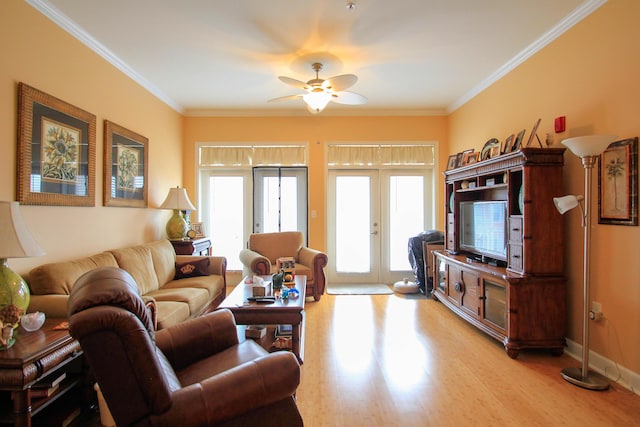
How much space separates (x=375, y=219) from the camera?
216 inches

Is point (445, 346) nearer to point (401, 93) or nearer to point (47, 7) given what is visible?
point (401, 93)

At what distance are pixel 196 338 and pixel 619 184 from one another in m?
3.04

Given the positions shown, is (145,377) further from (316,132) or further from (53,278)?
(316,132)

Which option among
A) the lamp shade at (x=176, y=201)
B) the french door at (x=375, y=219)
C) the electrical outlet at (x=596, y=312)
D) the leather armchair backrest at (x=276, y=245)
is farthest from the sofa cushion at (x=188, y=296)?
the electrical outlet at (x=596, y=312)

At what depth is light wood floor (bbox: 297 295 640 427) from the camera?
6.59ft

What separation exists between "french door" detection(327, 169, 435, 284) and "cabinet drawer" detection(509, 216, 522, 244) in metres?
2.48

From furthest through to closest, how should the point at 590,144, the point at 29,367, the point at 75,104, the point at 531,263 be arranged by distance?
1. the point at 75,104
2. the point at 531,263
3. the point at 590,144
4. the point at 29,367

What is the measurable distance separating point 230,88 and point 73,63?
1.77 meters

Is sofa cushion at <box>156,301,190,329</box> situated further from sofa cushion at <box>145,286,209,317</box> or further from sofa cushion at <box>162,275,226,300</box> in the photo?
sofa cushion at <box>162,275,226,300</box>

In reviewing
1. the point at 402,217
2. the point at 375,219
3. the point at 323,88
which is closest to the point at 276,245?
the point at 375,219

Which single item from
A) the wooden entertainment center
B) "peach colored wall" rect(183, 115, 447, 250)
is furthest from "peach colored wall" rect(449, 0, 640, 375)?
"peach colored wall" rect(183, 115, 447, 250)

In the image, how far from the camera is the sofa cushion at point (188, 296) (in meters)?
3.01

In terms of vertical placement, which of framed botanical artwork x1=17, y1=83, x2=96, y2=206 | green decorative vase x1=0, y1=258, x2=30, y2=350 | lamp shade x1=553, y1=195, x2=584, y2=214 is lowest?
green decorative vase x1=0, y1=258, x2=30, y2=350

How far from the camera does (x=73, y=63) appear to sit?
9.53 feet
